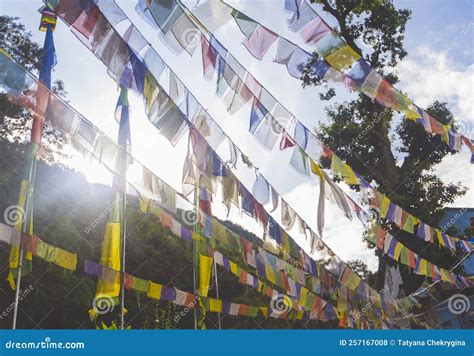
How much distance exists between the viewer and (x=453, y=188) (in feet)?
49.6

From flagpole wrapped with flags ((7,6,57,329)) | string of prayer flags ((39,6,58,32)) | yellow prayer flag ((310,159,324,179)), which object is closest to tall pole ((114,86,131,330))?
Result: flagpole wrapped with flags ((7,6,57,329))

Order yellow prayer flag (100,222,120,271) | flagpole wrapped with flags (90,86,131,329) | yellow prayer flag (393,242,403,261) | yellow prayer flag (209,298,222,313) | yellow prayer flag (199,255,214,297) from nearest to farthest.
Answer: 1. flagpole wrapped with flags (90,86,131,329)
2. yellow prayer flag (100,222,120,271)
3. yellow prayer flag (393,242,403,261)
4. yellow prayer flag (199,255,214,297)
5. yellow prayer flag (209,298,222,313)

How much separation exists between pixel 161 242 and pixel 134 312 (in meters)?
4.20

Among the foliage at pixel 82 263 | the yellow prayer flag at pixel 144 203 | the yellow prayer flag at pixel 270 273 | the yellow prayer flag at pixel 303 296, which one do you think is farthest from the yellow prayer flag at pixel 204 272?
the foliage at pixel 82 263

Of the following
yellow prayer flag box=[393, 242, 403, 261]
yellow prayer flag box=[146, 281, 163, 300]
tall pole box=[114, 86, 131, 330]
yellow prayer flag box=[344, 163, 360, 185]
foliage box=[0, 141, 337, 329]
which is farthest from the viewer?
foliage box=[0, 141, 337, 329]

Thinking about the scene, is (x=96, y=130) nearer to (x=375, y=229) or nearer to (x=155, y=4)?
(x=155, y=4)

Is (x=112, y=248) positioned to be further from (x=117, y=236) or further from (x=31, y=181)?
(x=31, y=181)

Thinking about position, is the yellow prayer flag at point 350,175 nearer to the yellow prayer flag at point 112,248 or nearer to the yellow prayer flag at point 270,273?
the yellow prayer flag at point 270,273

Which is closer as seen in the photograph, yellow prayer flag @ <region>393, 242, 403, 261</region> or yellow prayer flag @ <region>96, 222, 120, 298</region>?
yellow prayer flag @ <region>96, 222, 120, 298</region>

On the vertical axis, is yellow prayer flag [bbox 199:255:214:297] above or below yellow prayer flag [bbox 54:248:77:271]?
above

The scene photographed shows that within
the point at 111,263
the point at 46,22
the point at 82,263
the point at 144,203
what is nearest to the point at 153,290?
the point at 111,263

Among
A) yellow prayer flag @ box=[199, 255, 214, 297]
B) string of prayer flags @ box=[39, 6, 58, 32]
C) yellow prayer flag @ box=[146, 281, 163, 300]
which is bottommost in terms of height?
yellow prayer flag @ box=[146, 281, 163, 300]

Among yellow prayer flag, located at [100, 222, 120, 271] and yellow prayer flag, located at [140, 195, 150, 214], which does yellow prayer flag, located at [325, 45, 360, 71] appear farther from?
yellow prayer flag, located at [100, 222, 120, 271]

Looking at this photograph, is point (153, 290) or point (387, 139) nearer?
point (153, 290)
